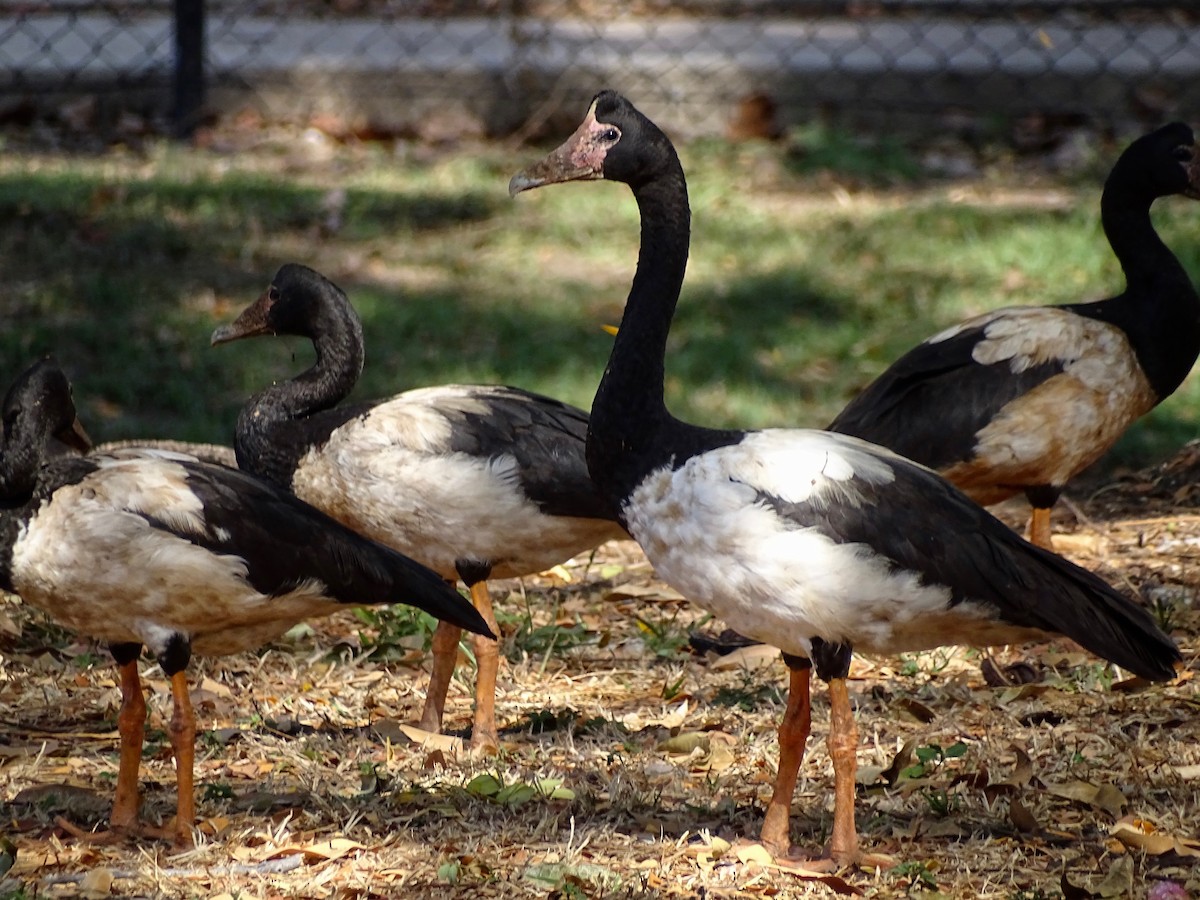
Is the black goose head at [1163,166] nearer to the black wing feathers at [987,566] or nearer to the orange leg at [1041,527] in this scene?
the orange leg at [1041,527]

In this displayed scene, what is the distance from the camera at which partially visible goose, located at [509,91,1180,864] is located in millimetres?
3957

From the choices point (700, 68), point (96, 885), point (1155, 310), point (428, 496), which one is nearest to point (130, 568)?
point (96, 885)

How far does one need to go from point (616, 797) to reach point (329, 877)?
2.70 feet

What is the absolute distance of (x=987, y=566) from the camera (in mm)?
4035

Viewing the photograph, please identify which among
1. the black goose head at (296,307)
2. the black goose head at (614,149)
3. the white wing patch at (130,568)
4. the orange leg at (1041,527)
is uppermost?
the black goose head at (614,149)

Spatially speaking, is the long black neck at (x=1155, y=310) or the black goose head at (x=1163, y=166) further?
the black goose head at (x=1163, y=166)

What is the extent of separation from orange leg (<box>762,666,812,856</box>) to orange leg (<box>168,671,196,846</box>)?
1.36 m

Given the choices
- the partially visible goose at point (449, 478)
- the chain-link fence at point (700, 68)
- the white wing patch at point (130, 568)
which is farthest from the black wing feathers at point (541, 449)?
the chain-link fence at point (700, 68)

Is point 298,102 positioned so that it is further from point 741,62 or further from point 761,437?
point 761,437

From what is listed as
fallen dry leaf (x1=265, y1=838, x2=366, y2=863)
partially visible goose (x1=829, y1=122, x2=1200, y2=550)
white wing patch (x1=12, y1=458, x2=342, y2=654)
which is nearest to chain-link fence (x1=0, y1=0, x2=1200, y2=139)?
partially visible goose (x1=829, y1=122, x2=1200, y2=550)

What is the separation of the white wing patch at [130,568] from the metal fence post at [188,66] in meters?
6.27

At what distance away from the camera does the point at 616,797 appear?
4422mm

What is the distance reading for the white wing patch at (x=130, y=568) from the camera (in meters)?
4.20

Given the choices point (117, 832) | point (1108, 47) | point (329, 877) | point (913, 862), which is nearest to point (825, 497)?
point (913, 862)
